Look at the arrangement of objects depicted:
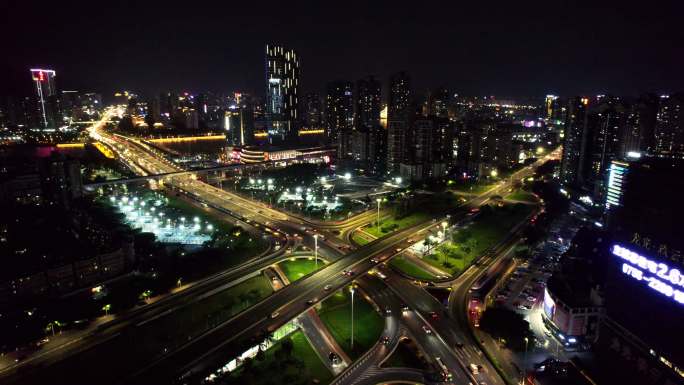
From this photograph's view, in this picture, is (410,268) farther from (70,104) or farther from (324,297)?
(70,104)

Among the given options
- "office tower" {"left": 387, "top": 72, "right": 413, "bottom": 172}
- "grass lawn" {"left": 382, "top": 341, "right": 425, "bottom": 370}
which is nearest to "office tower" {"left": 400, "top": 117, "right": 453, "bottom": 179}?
"office tower" {"left": 387, "top": 72, "right": 413, "bottom": 172}

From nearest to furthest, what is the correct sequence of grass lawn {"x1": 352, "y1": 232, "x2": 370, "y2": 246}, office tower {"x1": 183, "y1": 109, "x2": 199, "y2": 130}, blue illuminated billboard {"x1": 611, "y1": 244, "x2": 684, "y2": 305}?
blue illuminated billboard {"x1": 611, "y1": 244, "x2": 684, "y2": 305} → grass lawn {"x1": 352, "y1": 232, "x2": 370, "y2": 246} → office tower {"x1": 183, "y1": 109, "x2": 199, "y2": 130}

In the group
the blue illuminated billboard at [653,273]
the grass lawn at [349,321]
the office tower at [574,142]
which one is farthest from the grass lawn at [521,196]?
the grass lawn at [349,321]

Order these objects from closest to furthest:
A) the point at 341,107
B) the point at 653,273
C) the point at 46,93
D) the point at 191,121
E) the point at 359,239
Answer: the point at 653,273, the point at 359,239, the point at 341,107, the point at 46,93, the point at 191,121

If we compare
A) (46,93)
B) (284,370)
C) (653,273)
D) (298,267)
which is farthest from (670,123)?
(46,93)

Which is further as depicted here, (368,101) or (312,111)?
(312,111)

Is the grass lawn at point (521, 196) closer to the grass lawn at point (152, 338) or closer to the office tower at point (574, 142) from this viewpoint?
the office tower at point (574, 142)

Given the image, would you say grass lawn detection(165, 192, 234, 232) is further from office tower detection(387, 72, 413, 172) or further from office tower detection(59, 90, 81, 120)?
office tower detection(59, 90, 81, 120)
